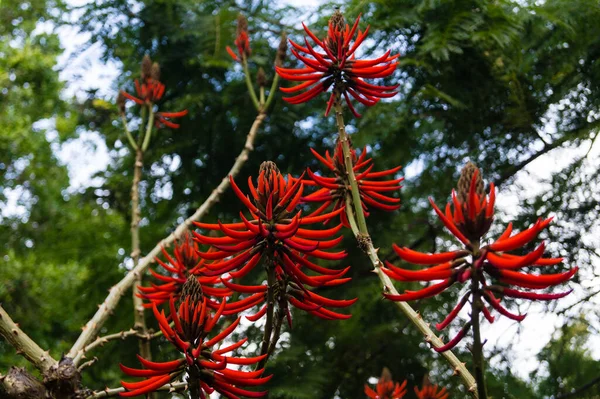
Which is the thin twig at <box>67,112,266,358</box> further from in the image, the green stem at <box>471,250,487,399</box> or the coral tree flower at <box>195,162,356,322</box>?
the green stem at <box>471,250,487,399</box>

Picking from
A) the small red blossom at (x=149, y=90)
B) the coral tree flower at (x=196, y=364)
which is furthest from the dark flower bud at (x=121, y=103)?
the coral tree flower at (x=196, y=364)

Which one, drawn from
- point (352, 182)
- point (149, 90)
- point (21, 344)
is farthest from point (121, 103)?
point (352, 182)

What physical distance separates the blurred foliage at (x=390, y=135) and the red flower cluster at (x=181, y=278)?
2.44ft

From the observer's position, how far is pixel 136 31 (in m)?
3.56

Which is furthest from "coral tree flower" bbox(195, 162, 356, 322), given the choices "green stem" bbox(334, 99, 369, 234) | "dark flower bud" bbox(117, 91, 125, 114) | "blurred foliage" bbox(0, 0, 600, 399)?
"dark flower bud" bbox(117, 91, 125, 114)

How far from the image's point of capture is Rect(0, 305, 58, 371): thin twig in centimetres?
146

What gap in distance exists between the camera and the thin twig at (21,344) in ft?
4.80

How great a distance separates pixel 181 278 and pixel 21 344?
0.42 m

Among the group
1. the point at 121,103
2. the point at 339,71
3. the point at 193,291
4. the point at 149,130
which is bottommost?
the point at 193,291

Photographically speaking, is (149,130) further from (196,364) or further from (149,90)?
(196,364)

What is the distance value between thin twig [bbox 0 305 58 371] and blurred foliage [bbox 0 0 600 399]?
3.52 feet

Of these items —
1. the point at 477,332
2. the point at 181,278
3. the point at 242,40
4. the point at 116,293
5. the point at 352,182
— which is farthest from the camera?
the point at 242,40

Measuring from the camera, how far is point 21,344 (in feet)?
4.92

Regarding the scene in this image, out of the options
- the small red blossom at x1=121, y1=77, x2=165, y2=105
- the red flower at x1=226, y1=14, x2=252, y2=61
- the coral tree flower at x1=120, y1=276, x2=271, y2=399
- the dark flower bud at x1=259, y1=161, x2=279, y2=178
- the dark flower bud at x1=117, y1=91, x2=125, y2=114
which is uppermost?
the red flower at x1=226, y1=14, x2=252, y2=61
